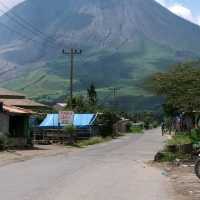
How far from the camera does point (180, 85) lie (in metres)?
29.7

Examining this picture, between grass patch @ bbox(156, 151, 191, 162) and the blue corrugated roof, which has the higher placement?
the blue corrugated roof

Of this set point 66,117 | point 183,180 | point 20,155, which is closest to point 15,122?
point 66,117

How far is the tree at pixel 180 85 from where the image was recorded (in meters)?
28.9

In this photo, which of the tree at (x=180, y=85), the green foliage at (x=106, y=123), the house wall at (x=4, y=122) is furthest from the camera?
the green foliage at (x=106, y=123)

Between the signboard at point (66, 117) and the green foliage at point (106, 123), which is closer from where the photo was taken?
the signboard at point (66, 117)

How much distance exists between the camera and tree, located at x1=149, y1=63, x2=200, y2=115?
28.9m

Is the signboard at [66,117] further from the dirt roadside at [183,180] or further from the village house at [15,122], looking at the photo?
the dirt roadside at [183,180]

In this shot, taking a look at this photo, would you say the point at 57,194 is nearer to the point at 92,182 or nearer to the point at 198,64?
the point at 92,182

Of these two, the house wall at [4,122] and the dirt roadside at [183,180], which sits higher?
the house wall at [4,122]

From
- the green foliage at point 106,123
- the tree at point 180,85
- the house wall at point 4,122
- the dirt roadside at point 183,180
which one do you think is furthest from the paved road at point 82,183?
the green foliage at point 106,123

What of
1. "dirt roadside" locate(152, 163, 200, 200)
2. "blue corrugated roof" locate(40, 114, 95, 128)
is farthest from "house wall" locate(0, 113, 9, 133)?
"blue corrugated roof" locate(40, 114, 95, 128)

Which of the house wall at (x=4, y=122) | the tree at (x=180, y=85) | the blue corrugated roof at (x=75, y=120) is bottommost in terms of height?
the house wall at (x=4, y=122)

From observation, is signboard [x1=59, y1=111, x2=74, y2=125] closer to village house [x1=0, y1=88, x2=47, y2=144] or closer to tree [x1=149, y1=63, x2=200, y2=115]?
village house [x1=0, y1=88, x2=47, y2=144]

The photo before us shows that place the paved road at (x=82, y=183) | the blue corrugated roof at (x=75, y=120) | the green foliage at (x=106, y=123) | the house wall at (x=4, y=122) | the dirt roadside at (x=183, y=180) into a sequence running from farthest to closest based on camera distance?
the green foliage at (x=106, y=123)
the blue corrugated roof at (x=75, y=120)
the house wall at (x=4, y=122)
the dirt roadside at (x=183, y=180)
the paved road at (x=82, y=183)
